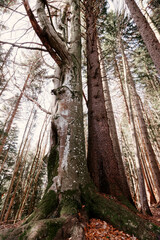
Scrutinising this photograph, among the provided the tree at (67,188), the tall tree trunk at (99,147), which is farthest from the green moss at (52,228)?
the tall tree trunk at (99,147)

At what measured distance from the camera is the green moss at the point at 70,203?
1305mm

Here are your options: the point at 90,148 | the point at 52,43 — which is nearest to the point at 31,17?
the point at 52,43

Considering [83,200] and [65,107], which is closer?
[83,200]

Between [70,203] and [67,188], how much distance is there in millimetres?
148

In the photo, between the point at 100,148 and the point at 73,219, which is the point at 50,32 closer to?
the point at 100,148

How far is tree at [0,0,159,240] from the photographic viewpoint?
1.16 metres

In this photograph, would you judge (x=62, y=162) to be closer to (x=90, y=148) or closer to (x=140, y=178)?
(x=90, y=148)

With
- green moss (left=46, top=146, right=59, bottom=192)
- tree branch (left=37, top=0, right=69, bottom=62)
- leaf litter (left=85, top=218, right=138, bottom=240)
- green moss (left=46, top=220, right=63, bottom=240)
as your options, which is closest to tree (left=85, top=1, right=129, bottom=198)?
leaf litter (left=85, top=218, right=138, bottom=240)

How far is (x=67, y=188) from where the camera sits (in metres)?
1.44

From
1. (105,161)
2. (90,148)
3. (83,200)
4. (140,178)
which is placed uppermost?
(90,148)

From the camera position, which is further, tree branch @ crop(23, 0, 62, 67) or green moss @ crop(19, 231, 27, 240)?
tree branch @ crop(23, 0, 62, 67)

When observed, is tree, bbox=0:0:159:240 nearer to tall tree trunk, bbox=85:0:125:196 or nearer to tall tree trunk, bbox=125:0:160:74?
tall tree trunk, bbox=85:0:125:196

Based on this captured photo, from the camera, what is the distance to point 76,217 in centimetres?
129

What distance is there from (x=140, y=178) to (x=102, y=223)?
228 centimetres
